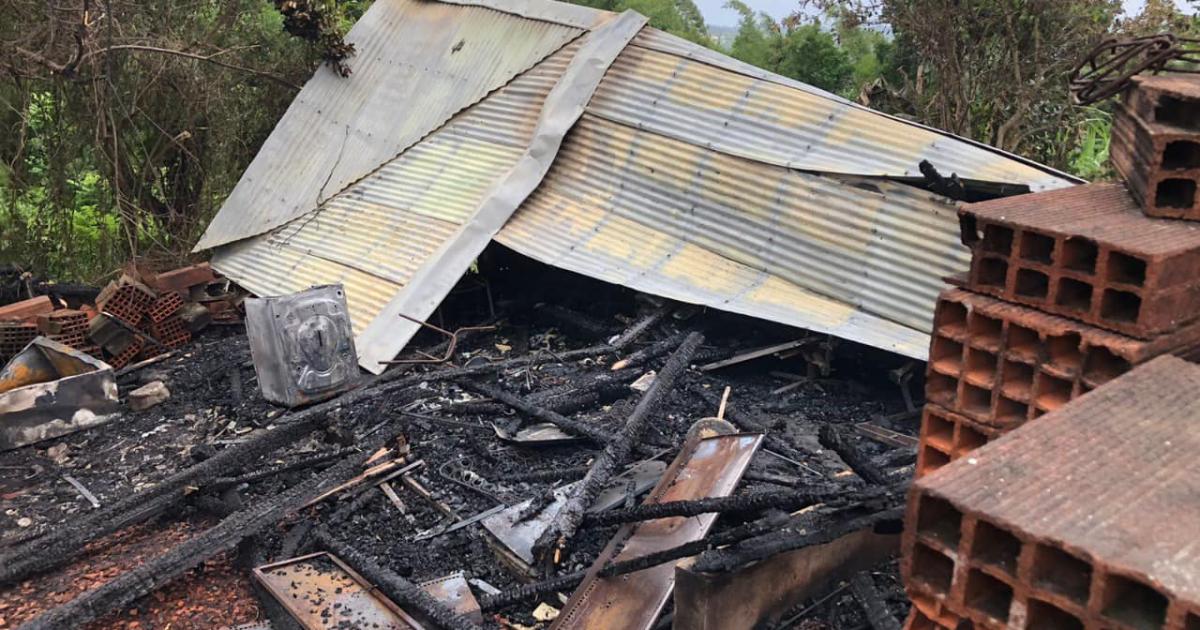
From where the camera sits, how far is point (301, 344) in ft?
23.3

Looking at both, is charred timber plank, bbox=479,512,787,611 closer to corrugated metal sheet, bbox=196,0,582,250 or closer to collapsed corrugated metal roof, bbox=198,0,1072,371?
collapsed corrugated metal roof, bbox=198,0,1072,371

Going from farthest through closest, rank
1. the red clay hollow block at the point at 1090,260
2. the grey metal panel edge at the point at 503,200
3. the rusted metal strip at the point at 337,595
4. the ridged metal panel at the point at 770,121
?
the grey metal panel edge at the point at 503,200 < the ridged metal panel at the point at 770,121 < the rusted metal strip at the point at 337,595 < the red clay hollow block at the point at 1090,260

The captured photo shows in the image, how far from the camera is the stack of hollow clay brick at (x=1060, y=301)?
10.0 feet

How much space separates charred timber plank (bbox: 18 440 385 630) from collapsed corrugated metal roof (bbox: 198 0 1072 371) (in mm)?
2132

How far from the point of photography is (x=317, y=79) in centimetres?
1149

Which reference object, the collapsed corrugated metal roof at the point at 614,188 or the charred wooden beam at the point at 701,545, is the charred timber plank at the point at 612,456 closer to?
the charred wooden beam at the point at 701,545

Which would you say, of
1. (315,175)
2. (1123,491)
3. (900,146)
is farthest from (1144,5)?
(1123,491)

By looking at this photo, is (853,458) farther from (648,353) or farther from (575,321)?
(575,321)

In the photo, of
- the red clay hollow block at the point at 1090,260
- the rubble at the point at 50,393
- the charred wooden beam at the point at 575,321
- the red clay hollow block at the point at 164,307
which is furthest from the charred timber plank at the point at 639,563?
the red clay hollow block at the point at 164,307

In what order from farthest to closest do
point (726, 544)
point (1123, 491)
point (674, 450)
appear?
point (674, 450), point (726, 544), point (1123, 491)

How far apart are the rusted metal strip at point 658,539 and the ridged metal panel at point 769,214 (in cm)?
219

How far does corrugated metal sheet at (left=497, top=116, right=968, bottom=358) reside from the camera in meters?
6.83

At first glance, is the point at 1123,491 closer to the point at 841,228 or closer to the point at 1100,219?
the point at 1100,219

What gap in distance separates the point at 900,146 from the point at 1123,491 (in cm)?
549
